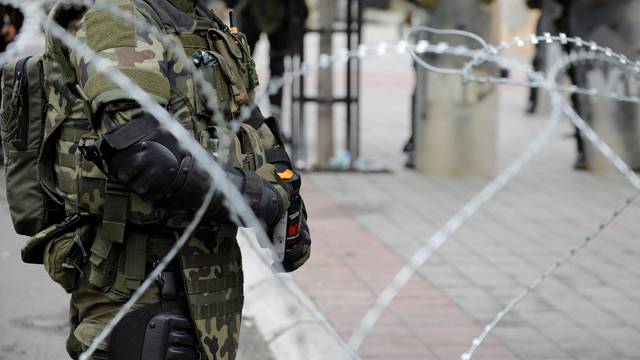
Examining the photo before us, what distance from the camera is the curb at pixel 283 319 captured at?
5.41 m

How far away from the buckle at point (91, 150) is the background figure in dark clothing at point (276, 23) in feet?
24.0

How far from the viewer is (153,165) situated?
118 inches

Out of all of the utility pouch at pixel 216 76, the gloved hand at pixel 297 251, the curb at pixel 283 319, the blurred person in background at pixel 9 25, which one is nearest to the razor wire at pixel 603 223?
the gloved hand at pixel 297 251

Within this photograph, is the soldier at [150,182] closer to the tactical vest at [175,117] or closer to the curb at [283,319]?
the tactical vest at [175,117]

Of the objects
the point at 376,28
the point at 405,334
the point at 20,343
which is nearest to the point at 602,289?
the point at 405,334

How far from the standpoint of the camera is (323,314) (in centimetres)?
604

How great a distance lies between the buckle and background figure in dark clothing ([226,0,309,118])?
7.32m

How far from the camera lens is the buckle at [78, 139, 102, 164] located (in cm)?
306

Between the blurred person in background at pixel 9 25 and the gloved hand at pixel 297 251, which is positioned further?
the blurred person in background at pixel 9 25

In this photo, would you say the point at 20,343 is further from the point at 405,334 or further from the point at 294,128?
the point at 294,128

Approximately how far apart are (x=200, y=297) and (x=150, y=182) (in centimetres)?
42

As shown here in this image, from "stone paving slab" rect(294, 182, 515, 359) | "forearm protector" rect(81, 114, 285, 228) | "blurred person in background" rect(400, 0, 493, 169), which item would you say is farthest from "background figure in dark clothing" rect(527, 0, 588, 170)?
"forearm protector" rect(81, 114, 285, 228)

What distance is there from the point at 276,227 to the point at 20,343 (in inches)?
107

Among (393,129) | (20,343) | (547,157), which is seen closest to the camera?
(20,343)
